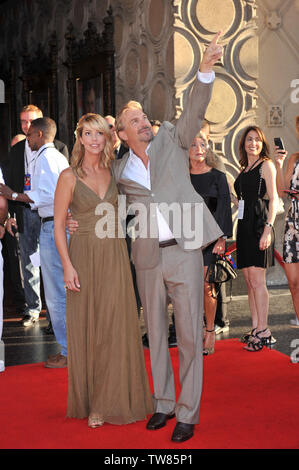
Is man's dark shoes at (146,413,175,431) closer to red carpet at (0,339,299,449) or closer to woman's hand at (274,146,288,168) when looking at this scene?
red carpet at (0,339,299,449)

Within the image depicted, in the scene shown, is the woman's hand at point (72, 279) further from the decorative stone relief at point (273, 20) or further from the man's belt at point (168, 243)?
the decorative stone relief at point (273, 20)

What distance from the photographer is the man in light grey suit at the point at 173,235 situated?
3062 millimetres

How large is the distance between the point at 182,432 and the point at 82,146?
1537 mm

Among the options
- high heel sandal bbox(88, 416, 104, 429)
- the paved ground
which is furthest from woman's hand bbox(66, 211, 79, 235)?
the paved ground

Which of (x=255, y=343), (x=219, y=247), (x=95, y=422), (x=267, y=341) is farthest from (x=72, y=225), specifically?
(x=267, y=341)

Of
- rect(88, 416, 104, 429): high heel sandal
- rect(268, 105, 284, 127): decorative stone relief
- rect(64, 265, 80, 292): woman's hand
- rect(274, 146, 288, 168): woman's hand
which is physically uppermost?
rect(268, 105, 284, 127): decorative stone relief

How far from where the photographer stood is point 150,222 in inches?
122

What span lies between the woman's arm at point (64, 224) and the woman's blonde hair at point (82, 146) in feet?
0.24

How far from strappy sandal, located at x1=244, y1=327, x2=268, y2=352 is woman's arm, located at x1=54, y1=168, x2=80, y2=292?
1.89m

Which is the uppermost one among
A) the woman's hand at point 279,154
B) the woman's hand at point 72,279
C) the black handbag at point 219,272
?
the woman's hand at point 279,154

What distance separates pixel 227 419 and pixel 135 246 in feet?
3.40

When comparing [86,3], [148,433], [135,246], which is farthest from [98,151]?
[86,3]

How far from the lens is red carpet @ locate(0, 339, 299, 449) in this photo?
9.99ft

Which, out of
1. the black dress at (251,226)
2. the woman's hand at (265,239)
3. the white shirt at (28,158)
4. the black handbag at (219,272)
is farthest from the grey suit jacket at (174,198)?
the white shirt at (28,158)
